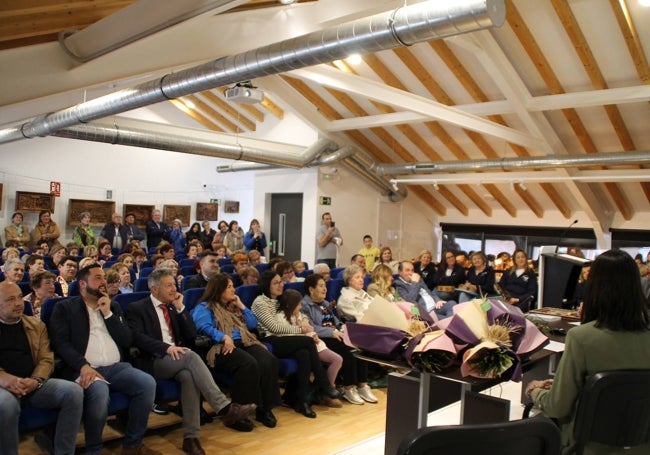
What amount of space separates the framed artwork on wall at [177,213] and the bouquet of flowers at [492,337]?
1041 cm

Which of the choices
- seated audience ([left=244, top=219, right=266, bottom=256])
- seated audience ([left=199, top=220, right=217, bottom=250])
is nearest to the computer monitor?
seated audience ([left=244, top=219, right=266, bottom=256])

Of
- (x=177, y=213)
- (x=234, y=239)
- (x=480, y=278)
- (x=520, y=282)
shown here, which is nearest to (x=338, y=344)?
(x=520, y=282)

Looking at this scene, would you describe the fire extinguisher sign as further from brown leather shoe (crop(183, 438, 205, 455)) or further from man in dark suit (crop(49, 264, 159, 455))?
brown leather shoe (crop(183, 438, 205, 455))

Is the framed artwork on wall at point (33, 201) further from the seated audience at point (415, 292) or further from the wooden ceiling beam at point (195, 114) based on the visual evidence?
the seated audience at point (415, 292)

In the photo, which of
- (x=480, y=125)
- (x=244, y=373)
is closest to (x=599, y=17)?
(x=480, y=125)

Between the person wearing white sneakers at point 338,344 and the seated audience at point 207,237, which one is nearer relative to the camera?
the person wearing white sneakers at point 338,344

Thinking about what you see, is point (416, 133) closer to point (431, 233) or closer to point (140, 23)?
point (431, 233)

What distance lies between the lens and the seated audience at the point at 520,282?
21.6 feet

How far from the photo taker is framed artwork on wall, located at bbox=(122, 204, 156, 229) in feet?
38.2

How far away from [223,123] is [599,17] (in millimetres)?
8468

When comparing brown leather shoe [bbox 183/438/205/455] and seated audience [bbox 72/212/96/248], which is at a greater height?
seated audience [bbox 72/212/96/248]

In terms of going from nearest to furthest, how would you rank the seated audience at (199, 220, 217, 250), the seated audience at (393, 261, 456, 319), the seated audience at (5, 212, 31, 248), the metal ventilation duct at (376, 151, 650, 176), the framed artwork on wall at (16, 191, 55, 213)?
the seated audience at (393, 261, 456, 319) < the metal ventilation duct at (376, 151, 650, 176) < the seated audience at (5, 212, 31, 248) < the framed artwork on wall at (16, 191, 55, 213) < the seated audience at (199, 220, 217, 250)

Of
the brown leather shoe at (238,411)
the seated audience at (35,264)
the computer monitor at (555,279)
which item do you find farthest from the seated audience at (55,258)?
the computer monitor at (555,279)

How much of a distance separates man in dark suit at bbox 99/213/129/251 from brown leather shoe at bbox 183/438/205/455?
7010 mm
